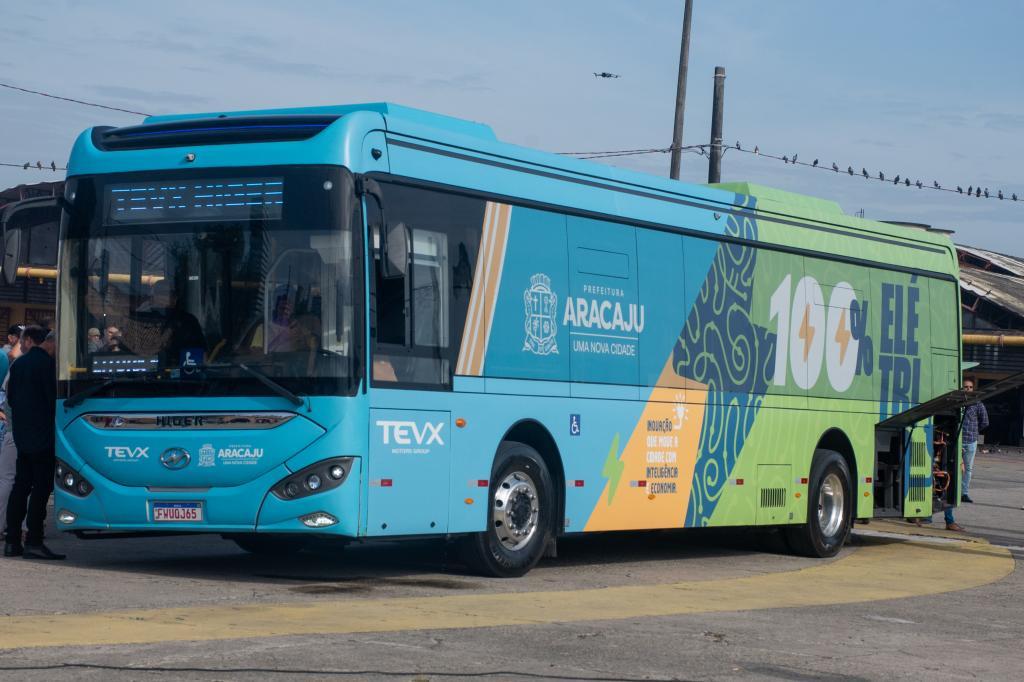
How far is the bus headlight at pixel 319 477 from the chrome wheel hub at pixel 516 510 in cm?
179

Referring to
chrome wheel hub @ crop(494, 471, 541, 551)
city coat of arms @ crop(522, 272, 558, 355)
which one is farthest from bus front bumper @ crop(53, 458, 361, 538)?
city coat of arms @ crop(522, 272, 558, 355)

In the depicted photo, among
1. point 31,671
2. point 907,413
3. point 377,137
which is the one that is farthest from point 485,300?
point 907,413

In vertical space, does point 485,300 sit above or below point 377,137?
below

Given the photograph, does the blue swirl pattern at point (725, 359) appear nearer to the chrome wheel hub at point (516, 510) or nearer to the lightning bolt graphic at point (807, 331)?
the lightning bolt graphic at point (807, 331)

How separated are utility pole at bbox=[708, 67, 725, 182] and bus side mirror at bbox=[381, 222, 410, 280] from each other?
18.0 metres

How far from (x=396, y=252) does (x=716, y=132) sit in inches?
723

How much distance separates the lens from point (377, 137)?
11859 millimetres

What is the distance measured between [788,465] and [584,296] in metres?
4.01

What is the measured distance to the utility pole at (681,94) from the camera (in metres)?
29.4

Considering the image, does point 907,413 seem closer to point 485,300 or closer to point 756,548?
point 756,548

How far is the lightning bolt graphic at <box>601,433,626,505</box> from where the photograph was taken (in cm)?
1408

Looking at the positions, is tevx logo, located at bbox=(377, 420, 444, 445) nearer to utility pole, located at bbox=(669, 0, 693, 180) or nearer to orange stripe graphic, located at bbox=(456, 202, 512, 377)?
orange stripe graphic, located at bbox=(456, 202, 512, 377)

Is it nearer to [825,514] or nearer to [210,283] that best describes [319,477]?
[210,283]

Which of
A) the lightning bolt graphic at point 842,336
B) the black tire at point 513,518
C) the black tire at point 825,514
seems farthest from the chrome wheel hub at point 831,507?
the black tire at point 513,518
